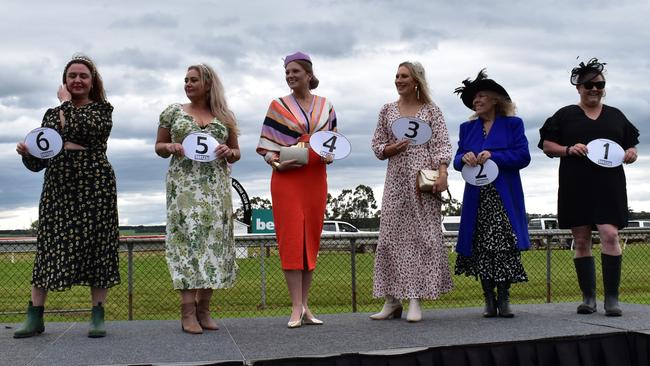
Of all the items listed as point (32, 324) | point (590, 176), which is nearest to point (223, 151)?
point (32, 324)

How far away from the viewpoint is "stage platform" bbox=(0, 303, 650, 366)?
3379 mm

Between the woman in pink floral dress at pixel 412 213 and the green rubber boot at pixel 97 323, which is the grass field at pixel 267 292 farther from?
the woman in pink floral dress at pixel 412 213

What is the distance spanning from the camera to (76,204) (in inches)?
155

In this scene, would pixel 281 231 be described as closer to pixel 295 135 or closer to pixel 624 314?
pixel 295 135

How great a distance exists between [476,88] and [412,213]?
35.5 inches

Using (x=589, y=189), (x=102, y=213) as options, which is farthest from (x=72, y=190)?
(x=589, y=189)

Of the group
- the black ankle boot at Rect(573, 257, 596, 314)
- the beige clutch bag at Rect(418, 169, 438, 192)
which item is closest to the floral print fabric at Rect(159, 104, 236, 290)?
the beige clutch bag at Rect(418, 169, 438, 192)

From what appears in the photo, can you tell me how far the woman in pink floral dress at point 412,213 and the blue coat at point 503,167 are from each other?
0.19m

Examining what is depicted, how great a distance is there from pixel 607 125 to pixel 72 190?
10.7 feet

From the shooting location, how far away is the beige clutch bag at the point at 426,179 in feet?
14.5

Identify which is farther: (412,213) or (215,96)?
(412,213)

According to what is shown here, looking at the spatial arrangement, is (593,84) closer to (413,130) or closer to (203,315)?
(413,130)

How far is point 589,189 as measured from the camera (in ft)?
15.2

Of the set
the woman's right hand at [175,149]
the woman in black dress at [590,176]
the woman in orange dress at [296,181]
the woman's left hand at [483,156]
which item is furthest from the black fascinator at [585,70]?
the woman's right hand at [175,149]
